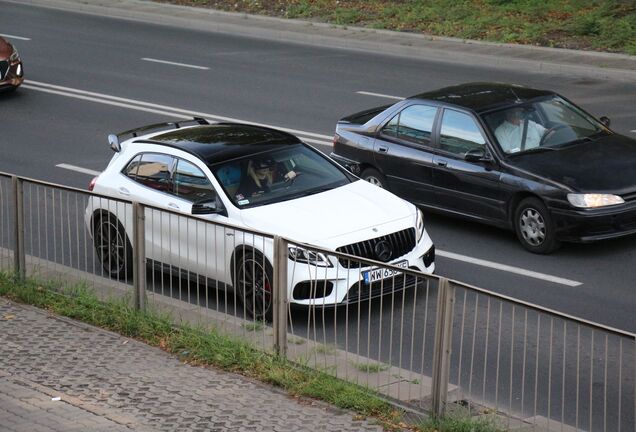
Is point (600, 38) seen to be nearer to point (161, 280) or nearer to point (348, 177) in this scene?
point (348, 177)

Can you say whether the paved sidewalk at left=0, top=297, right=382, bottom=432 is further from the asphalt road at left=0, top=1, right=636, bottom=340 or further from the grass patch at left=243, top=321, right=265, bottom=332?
the asphalt road at left=0, top=1, right=636, bottom=340

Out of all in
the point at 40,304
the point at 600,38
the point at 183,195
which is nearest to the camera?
the point at 40,304

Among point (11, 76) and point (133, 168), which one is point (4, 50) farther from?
point (133, 168)

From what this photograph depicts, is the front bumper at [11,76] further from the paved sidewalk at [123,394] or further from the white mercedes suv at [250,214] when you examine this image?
the paved sidewalk at [123,394]

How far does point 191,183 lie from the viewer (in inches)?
444

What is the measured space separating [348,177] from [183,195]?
1.65m

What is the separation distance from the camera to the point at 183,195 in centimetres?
1130

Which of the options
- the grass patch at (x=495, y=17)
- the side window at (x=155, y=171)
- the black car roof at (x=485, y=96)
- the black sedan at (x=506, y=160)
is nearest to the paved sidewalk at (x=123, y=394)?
the side window at (x=155, y=171)

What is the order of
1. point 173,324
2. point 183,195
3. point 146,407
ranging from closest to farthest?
1. point 146,407
2. point 173,324
3. point 183,195

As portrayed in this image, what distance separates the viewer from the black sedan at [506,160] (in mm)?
11805

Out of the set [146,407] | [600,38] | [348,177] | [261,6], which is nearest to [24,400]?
[146,407]

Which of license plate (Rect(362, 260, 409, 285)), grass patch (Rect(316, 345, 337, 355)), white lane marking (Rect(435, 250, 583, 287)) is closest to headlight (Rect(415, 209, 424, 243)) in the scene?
white lane marking (Rect(435, 250, 583, 287))

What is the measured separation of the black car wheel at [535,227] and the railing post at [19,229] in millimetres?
5156

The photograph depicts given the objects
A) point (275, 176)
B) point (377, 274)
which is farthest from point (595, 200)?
point (377, 274)
